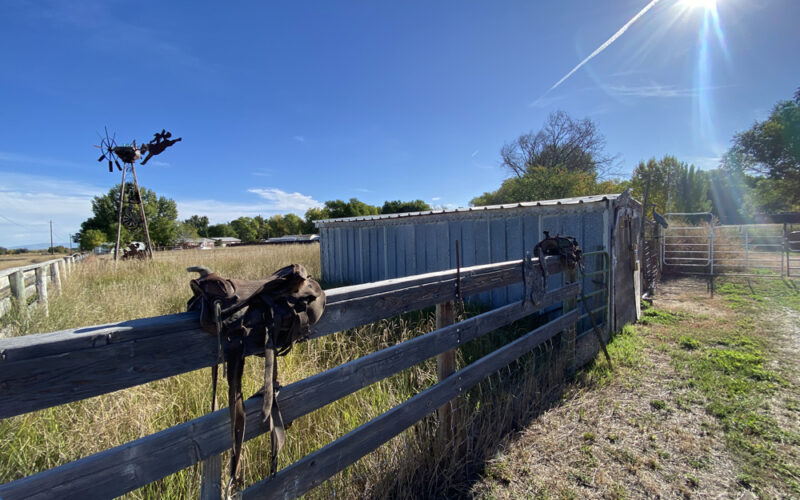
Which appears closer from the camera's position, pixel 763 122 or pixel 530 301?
pixel 530 301

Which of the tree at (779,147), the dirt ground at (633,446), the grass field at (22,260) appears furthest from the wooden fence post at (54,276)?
the tree at (779,147)

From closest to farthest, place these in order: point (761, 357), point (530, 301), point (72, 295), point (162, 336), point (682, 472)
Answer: point (162, 336) → point (682, 472) → point (530, 301) → point (761, 357) → point (72, 295)

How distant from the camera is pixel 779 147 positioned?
25375 mm

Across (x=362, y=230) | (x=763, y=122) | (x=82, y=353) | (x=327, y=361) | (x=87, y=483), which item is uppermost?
(x=763, y=122)

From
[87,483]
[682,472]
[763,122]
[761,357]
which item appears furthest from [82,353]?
[763,122]

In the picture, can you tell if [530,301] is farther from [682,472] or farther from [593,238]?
[593,238]

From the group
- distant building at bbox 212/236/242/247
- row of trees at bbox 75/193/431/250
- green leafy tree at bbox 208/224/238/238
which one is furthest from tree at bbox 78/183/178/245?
green leafy tree at bbox 208/224/238/238

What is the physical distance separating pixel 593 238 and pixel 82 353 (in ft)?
18.2

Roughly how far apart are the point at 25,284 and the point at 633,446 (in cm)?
794

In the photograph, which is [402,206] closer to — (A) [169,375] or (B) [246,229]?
(B) [246,229]

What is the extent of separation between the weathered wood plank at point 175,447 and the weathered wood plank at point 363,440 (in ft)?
0.80

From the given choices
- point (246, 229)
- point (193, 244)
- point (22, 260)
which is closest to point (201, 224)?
point (246, 229)

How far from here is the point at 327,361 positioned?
3.50 meters

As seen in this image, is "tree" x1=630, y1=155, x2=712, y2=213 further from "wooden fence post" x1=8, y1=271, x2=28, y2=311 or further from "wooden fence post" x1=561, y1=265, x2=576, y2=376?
"wooden fence post" x1=8, y1=271, x2=28, y2=311
